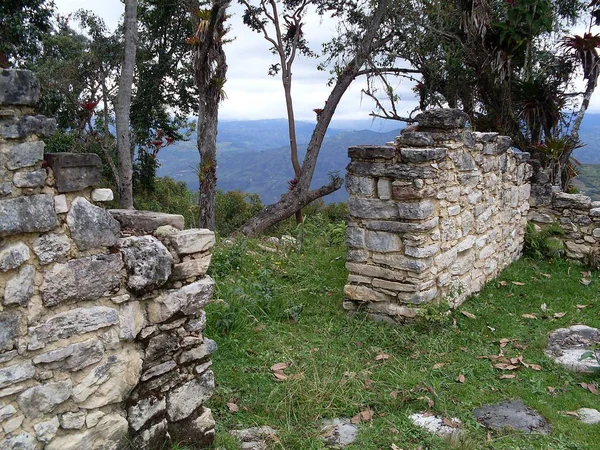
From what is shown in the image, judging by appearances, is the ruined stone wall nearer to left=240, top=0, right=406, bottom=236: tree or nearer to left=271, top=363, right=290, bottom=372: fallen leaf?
left=271, top=363, right=290, bottom=372: fallen leaf

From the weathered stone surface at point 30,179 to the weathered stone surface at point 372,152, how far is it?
351 cm

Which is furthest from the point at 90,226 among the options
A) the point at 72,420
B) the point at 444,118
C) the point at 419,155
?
the point at 444,118

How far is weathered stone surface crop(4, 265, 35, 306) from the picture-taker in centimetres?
240

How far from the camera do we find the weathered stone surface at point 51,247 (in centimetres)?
250

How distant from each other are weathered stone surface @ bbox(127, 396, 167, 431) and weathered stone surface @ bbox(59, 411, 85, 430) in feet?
0.99

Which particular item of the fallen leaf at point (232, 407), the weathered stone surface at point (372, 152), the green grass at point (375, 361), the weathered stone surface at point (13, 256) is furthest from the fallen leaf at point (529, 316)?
the weathered stone surface at point (13, 256)

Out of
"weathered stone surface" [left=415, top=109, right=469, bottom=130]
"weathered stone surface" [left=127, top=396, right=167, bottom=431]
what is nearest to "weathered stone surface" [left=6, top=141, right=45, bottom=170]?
"weathered stone surface" [left=127, top=396, right=167, bottom=431]

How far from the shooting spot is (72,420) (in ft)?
8.70

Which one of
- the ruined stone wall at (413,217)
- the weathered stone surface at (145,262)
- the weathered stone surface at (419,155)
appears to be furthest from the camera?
the ruined stone wall at (413,217)

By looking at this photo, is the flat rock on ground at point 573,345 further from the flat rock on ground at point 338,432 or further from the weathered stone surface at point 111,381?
the weathered stone surface at point 111,381

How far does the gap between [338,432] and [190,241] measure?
5.72ft

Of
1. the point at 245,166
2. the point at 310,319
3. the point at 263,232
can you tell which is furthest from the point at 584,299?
the point at 245,166

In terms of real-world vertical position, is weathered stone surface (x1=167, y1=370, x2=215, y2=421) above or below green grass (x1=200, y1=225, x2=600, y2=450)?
above

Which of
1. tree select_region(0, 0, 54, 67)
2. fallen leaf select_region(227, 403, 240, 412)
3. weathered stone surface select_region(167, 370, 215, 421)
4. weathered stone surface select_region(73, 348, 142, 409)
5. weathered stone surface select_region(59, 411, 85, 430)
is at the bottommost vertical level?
fallen leaf select_region(227, 403, 240, 412)
